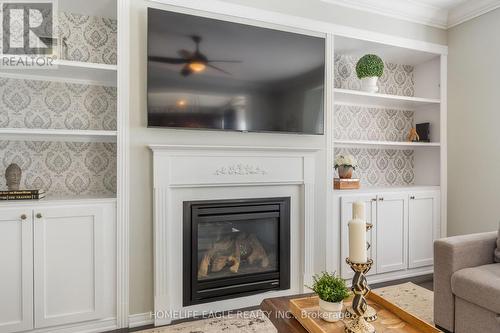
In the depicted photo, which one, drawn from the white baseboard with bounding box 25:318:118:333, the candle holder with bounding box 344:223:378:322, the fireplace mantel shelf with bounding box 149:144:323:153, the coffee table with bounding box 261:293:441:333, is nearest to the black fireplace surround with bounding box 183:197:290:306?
the fireplace mantel shelf with bounding box 149:144:323:153

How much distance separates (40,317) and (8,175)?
95cm

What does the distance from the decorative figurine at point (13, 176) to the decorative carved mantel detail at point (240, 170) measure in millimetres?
1341

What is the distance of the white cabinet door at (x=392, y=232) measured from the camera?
2.96m

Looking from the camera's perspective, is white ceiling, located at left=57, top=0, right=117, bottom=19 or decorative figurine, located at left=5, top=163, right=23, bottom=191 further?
white ceiling, located at left=57, top=0, right=117, bottom=19

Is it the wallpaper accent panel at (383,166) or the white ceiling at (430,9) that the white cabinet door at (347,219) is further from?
the white ceiling at (430,9)

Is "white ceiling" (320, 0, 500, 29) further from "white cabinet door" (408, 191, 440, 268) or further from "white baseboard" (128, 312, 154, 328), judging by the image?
"white baseboard" (128, 312, 154, 328)

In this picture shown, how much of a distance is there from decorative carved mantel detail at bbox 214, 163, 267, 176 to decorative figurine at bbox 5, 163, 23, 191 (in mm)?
1341

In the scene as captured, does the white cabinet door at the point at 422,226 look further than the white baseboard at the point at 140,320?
Yes

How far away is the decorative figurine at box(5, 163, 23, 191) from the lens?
2.09 m

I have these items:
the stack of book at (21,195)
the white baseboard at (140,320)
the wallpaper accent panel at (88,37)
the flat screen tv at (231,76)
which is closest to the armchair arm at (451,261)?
the flat screen tv at (231,76)

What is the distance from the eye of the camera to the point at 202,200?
2379mm

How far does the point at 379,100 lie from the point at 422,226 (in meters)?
1.37

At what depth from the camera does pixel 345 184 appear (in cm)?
292

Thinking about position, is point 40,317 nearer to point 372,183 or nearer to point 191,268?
point 191,268
